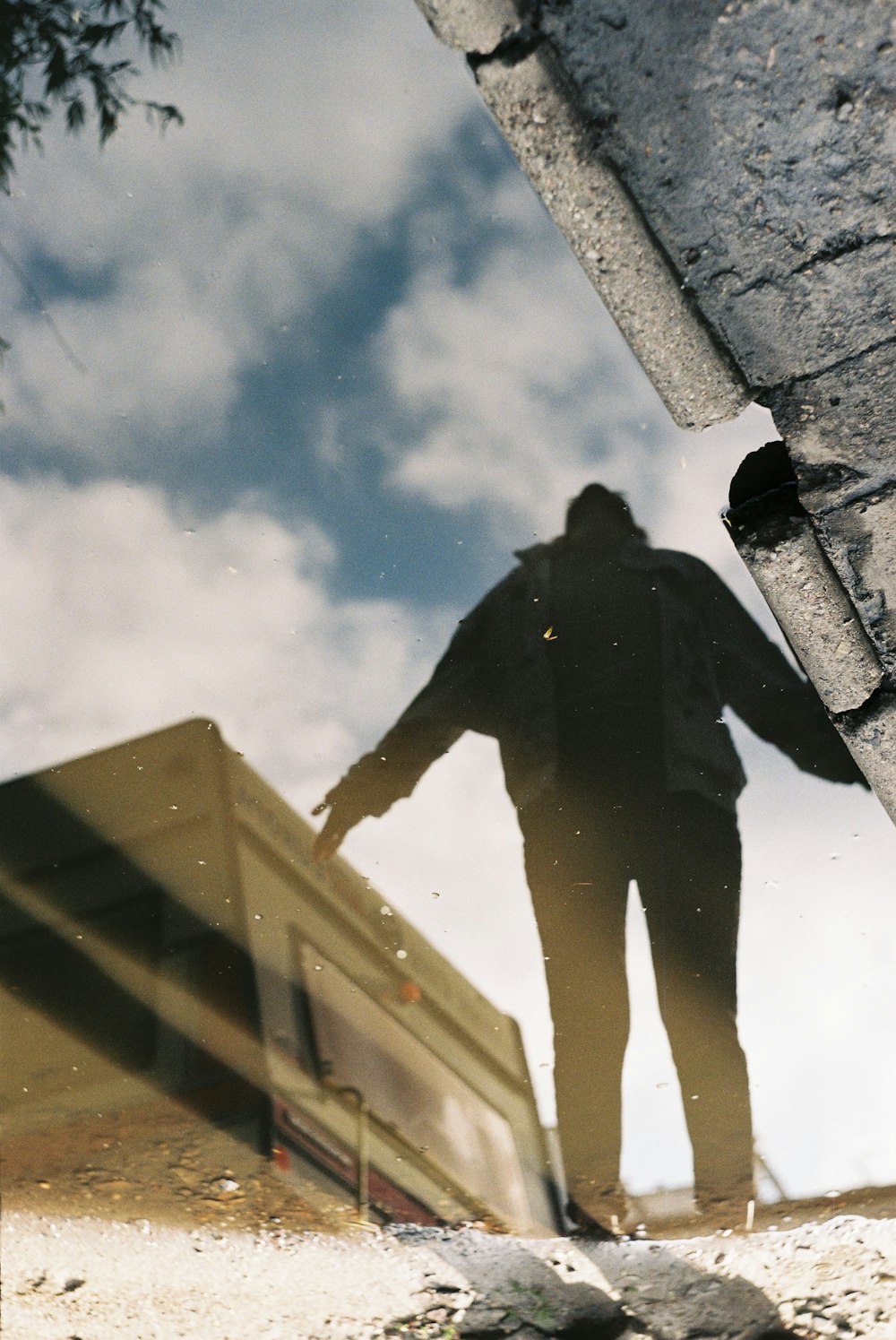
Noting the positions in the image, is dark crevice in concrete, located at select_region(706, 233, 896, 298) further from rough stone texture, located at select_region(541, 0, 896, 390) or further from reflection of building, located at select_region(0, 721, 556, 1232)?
reflection of building, located at select_region(0, 721, 556, 1232)

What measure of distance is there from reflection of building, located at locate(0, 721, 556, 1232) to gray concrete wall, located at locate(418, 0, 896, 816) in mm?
1872

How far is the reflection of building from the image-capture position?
7.72 ft

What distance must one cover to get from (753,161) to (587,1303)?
2885 mm

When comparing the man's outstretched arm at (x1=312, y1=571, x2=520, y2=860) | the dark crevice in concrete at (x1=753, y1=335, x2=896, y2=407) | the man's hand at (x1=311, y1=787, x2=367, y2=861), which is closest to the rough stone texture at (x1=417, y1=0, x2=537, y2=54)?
the dark crevice in concrete at (x1=753, y1=335, x2=896, y2=407)

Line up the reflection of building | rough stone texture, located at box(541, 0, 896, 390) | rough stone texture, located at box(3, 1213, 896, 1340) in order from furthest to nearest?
the reflection of building < rough stone texture, located at box(3, 1213, 896, 1340) < rough stone texture, located at box(541, 0, 896, 390)

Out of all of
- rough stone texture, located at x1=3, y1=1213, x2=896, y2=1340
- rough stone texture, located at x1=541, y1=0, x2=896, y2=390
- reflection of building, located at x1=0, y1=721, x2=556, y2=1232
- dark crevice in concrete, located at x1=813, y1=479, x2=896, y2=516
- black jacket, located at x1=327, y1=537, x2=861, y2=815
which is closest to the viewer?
rough stone texture, located at x1=541, y1=0, x2=896, y2=390

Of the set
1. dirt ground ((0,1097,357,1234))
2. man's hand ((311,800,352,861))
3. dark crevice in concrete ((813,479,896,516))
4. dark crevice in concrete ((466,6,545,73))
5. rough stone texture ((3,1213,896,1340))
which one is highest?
dark crevice in concrete ((466,6,545,73))

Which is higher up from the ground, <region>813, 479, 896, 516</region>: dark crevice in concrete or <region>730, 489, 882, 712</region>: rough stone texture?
<region>813, 479, 896, 516</region>: dark crevice in concrete

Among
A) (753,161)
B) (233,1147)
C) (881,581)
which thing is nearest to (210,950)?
(233,1147)

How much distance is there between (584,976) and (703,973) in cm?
38

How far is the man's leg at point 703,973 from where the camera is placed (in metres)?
2.10

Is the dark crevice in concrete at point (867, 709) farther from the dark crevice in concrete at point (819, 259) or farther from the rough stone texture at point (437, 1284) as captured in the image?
the rough stone texture at point (437, 1284)

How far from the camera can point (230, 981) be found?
7.96 ft

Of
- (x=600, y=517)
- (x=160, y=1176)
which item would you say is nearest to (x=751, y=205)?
(x=600, y=517)
